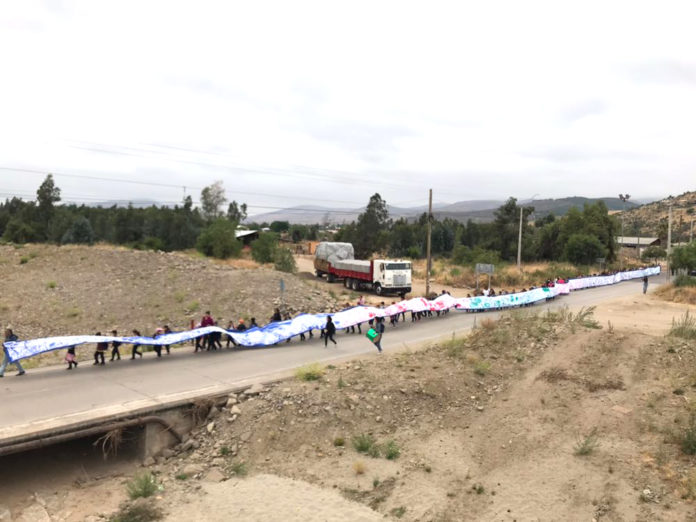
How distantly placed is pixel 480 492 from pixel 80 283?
33.7m

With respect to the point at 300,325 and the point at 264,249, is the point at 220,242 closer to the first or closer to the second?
the point at 264,249

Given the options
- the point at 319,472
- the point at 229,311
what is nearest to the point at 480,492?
the point at 319,472

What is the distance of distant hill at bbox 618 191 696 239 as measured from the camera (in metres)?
131

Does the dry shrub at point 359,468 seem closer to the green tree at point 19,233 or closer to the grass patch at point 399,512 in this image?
the grass patch at point 399,512

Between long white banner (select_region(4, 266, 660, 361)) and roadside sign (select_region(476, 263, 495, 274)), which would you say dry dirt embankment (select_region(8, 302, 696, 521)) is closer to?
long white banner (select_region(4, 266, 660, 361))

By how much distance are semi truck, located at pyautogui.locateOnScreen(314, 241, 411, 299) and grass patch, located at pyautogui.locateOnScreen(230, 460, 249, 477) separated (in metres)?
25.6

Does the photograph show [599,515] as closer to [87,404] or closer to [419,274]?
[87,404]

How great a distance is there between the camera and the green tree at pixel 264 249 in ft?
167

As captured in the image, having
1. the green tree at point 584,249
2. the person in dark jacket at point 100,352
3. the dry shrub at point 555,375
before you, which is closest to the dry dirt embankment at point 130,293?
the person in dark jacket at point 100,352

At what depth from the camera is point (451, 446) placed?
1330 cm

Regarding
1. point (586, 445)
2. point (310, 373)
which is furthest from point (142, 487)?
point (586, 445)

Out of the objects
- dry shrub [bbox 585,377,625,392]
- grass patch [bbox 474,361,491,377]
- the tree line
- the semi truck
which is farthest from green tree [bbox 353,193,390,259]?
dry shrub [bbox 585,377,625,392]

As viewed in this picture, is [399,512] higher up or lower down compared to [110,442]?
lower down

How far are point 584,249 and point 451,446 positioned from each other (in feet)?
190
